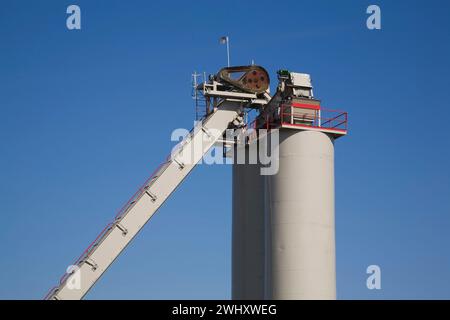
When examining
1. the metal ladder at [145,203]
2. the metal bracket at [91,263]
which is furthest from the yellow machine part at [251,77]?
the metal bracket at [91,263]

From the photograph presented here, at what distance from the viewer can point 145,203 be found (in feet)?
148

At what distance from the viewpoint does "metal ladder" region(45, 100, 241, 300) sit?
43125 mm

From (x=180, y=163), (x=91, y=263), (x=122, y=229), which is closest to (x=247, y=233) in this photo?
(x=180, y=163)

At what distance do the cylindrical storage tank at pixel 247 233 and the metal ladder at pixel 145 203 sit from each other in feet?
10.4

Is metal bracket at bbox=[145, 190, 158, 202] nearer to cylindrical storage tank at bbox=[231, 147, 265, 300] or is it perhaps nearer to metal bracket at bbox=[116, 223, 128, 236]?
metal bracket at bbox=[116, 223, 128, 236]

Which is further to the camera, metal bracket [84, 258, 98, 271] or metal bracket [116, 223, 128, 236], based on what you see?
metal bracket [116, 223, 128, 236]

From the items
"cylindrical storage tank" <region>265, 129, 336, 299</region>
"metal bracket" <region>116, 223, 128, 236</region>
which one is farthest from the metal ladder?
"cylindrical storage tank" <region>265, 129, 336, 299</region>

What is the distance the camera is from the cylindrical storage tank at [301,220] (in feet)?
141

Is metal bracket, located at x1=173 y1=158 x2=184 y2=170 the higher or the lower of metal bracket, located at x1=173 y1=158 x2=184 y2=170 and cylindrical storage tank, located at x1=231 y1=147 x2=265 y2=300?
the higher

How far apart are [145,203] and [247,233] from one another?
24.7 feet

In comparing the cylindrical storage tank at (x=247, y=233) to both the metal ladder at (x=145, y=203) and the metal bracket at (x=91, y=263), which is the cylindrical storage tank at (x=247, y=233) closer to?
the metal ladder at (x=145, y=203)

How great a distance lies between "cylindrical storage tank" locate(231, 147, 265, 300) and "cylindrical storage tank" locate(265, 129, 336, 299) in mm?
3336
